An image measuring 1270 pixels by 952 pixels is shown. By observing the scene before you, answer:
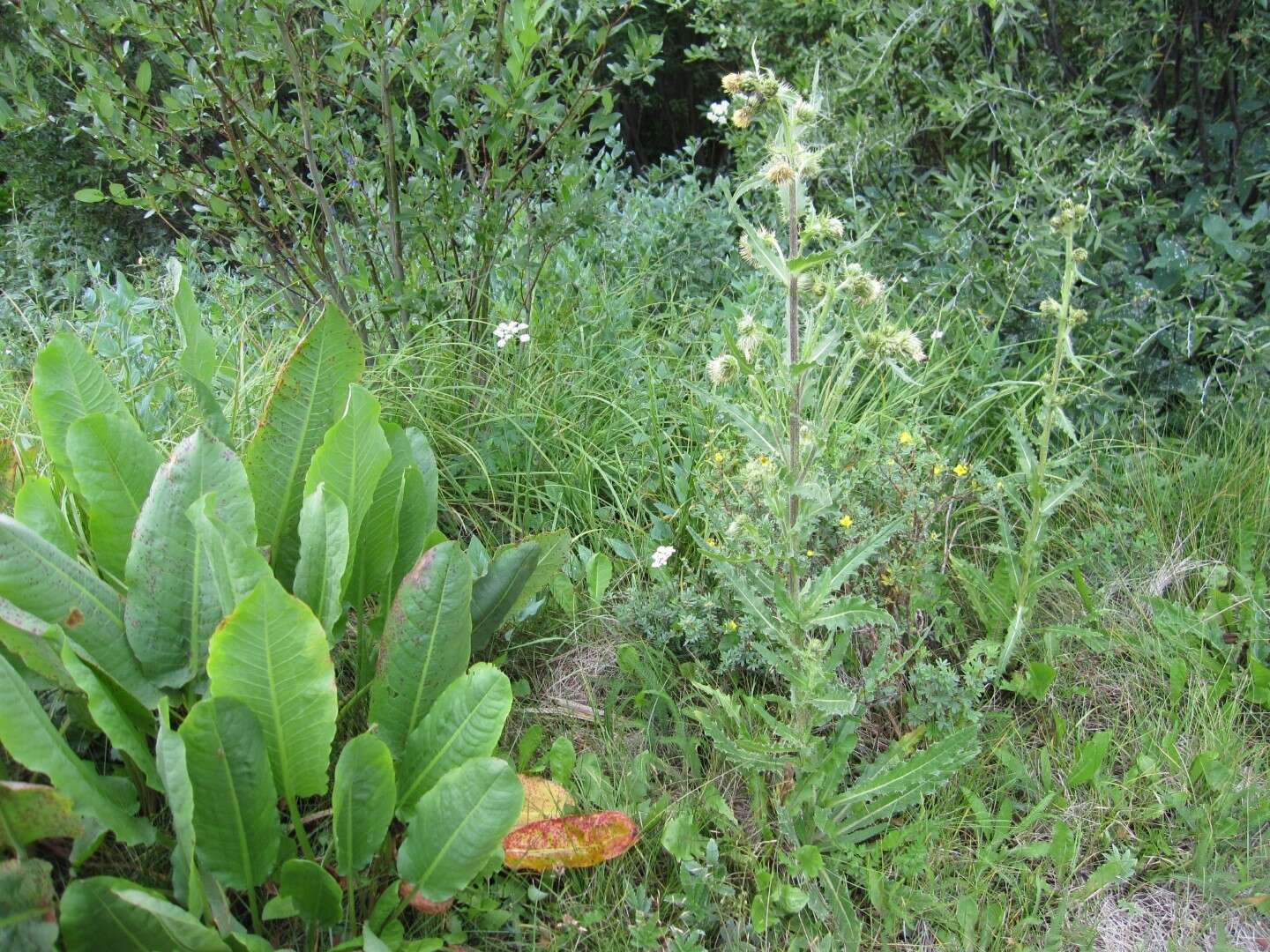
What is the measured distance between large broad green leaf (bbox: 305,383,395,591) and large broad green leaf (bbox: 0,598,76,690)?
1.69ft

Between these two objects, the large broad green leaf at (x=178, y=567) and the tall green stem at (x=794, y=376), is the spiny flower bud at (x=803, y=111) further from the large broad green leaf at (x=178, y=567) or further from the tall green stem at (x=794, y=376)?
the large broad green leaf at (x=178, y=567)

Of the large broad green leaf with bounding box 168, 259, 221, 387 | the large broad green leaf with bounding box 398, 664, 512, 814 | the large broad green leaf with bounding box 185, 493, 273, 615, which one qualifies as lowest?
the large broad green leaf with bounding box 398, 664, 512, 814

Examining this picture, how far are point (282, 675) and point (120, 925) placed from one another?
429mm

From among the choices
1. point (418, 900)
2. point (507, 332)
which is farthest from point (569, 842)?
point (507, 332)

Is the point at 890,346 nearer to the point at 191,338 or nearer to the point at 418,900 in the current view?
the point at 418,900

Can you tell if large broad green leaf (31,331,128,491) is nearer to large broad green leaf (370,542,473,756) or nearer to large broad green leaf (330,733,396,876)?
large broad green leaf (370,542,473,756)

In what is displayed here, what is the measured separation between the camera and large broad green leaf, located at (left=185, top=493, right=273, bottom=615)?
5.74 ft

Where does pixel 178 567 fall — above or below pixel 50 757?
above

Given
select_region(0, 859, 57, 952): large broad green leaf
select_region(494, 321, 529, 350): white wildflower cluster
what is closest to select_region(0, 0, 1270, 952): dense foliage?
select_region(0, 859, 57, 952): large broad green leaf

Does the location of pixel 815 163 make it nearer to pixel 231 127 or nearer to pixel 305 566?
pixel 305 566

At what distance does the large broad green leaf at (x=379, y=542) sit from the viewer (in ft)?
7.27

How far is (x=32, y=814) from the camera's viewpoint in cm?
154

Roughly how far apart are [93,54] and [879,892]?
3261 mm

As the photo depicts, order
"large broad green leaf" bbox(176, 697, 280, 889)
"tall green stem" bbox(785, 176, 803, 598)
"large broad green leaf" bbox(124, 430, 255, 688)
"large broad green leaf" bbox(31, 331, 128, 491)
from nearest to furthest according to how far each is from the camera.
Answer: "large broad green leaf" bbox(176, 697, 280, 889)
"tall green stem" bbox(785, 176, 803, 598)
"large broad green leaf" bbox(124, 430, 255, 688)
"large broad green leaf" bbox(31, 331, 128, 491)
